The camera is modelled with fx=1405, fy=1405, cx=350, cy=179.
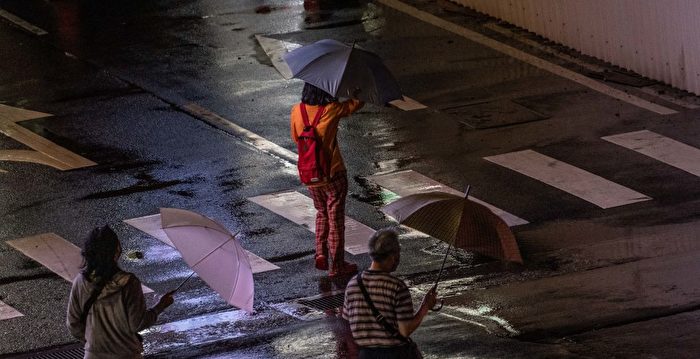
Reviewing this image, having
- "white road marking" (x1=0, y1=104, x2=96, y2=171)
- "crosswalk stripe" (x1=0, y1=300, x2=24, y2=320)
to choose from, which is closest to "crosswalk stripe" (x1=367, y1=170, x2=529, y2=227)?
"white road marking" (x1=0, y1=104, x2=96, y2=171)

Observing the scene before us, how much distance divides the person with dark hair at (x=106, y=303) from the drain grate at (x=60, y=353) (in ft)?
10.6

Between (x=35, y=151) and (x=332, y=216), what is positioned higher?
(x=332, y=216)

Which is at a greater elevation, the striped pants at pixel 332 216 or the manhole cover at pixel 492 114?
the striped pants at pixel 332 216

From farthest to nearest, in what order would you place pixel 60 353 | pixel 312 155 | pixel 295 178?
pixel 295 178 → pixel 312 155 → pixel 60 353

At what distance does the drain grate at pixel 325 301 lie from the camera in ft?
41.6

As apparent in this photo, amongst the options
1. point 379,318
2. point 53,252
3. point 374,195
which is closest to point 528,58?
point 374,195

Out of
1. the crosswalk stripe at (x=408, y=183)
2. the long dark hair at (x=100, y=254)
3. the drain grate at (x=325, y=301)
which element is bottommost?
the crosswalk stripe at (x=408, y=183)

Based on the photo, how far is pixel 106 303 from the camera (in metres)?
8.30

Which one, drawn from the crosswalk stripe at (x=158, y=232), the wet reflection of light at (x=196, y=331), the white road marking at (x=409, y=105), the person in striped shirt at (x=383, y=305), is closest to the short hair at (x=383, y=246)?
the person in striped shirt at (x=383, y=305)

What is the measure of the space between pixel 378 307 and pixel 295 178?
8395 mm

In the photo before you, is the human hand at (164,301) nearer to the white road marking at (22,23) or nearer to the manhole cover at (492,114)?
the manhole cover at (492,114)

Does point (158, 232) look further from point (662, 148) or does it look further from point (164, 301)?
point (662, 148)

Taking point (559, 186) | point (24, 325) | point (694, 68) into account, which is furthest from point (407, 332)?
point (694, 68)

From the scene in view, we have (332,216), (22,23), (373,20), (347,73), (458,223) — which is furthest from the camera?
(22,23)
